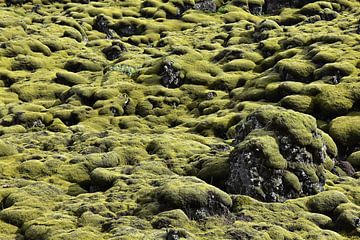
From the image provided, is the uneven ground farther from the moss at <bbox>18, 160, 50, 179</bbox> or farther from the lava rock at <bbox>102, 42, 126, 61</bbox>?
the lava rock at <bbox>102, 42, 126, 61</bbox>

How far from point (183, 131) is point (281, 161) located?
1795cm

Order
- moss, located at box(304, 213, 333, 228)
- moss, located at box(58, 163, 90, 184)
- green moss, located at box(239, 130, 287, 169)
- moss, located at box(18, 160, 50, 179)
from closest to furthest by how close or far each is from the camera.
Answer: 1. moss, located at box(304, 213, 333, 228)
2. green moss, located at box(239, 130, 287, 169)
3. moss, located at box(58, 163, 90, 184)
4. moss, located at box(18, 160, 50, 179)

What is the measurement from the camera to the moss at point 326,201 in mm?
25266

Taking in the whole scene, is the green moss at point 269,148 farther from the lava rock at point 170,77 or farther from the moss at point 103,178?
the lava rock at point 170,77

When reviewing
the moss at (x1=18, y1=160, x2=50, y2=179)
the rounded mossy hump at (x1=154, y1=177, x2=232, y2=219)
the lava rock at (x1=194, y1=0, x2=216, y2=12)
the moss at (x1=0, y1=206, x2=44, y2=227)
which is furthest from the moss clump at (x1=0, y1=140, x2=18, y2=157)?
the lava rock at (x1=194, y1=0, x2=216, y2=12)

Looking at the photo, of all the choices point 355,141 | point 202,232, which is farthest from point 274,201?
point 355,141

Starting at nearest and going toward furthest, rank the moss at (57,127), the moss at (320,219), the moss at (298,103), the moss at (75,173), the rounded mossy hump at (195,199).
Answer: the rounded mossy hump at (195,199) → the moss at (320,219) → the moss at (75,173) → the moss at (298,103) → the moss at (57,127)

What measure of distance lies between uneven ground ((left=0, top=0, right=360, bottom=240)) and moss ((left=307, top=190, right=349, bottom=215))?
7 cm

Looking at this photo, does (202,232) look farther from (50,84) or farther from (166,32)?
(166,32)

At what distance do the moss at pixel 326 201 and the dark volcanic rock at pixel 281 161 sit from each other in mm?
1255

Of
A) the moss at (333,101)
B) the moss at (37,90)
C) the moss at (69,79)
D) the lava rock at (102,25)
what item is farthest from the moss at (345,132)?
the lava rock at (102,25)

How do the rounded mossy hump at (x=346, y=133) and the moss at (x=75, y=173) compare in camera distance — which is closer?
the moss at (x=75, y=173)

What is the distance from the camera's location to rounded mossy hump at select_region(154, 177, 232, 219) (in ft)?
75.6

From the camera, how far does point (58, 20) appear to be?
316ft
